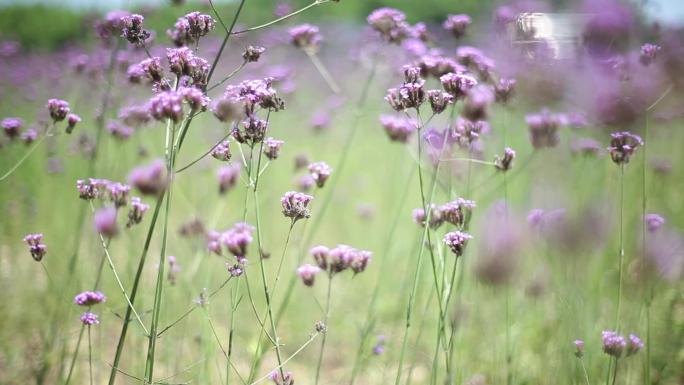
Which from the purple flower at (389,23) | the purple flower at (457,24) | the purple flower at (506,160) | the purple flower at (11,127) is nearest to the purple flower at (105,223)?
the purple flower at (11,127)

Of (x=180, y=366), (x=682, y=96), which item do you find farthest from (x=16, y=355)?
(x=682, y=96)

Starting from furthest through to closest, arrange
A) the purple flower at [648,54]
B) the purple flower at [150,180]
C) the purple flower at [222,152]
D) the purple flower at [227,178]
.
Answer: the purple flower at [227,178]
the purple flower at [648,54]
the purple flower at [222,152]
the purple flower at [150,180]

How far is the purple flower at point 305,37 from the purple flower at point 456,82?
0.99 metres

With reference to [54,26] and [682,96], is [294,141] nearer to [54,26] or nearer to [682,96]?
[682,96]

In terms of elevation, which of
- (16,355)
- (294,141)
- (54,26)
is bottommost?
(16,355)

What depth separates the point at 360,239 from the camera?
185 inches

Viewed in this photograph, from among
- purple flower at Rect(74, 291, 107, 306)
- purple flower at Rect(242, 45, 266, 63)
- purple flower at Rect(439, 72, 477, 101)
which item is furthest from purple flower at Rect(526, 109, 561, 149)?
purple flower at Rect(74, 291, 107, 306)

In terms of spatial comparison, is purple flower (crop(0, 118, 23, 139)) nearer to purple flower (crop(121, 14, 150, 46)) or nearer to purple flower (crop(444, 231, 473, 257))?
purple flower (crop(121, 14, 150, 46))

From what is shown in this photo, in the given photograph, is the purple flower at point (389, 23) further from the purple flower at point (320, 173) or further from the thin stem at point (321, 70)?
the purple flower at point (320, 173)

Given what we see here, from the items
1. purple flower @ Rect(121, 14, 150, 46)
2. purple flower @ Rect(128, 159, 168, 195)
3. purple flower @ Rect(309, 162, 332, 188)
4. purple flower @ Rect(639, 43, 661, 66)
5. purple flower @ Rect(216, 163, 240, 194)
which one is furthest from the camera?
purple flower @ Rect(216, 163, 240, 194)

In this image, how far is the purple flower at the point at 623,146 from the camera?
182 cm

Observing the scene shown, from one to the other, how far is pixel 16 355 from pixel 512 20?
2.60 meters

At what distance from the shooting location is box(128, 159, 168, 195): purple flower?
1.26 metres

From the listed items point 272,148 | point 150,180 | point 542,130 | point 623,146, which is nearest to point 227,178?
point 272,148
